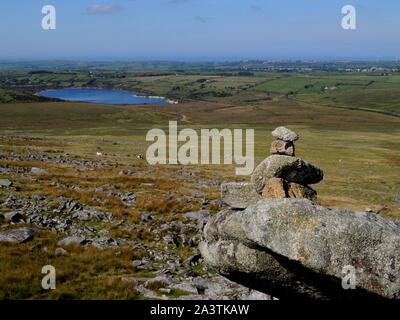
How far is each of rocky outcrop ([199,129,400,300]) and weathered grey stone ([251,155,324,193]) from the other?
10.8ft

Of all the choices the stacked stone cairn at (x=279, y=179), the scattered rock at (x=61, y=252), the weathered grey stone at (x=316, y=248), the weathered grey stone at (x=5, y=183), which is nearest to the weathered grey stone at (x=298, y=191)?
the stacked stone cairn at (x=279, y=179)

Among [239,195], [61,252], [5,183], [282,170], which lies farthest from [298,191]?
[5,183]

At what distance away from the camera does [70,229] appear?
2598 cm

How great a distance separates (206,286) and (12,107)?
622 ft

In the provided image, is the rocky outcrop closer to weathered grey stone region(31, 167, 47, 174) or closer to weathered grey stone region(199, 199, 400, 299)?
weathered grey stone region(199, 199, 400, 299)

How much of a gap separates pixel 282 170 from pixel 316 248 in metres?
4.92

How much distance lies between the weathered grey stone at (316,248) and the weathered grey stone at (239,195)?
3.72 m

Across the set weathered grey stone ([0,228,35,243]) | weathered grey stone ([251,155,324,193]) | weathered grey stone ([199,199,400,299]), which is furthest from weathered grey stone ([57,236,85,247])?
weathered grey stone ([199,199,400,299])

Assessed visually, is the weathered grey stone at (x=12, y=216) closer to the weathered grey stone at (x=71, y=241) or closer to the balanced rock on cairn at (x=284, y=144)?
the weathered grey stone at (x=71, y=241)

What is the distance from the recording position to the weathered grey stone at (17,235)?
22.6 meters

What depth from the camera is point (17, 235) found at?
23.2 meters
